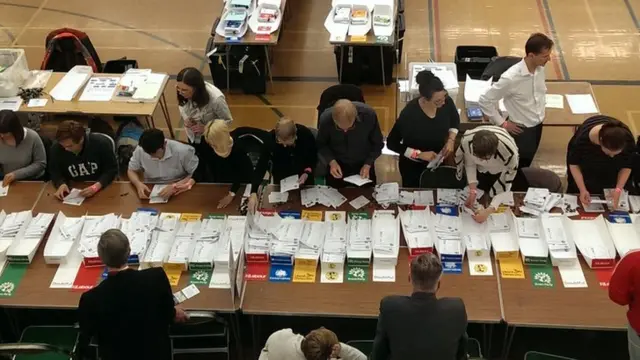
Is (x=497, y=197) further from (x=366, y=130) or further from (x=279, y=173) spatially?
(x=279, y=173)

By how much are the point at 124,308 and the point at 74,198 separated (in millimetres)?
1713

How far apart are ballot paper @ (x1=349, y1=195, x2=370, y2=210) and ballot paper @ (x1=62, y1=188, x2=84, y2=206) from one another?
81.4 inches

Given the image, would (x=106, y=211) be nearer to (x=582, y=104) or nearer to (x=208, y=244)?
(x=208, y=244)

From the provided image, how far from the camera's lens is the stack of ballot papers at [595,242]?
448cm

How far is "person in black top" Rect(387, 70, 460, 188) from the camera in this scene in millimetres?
5141

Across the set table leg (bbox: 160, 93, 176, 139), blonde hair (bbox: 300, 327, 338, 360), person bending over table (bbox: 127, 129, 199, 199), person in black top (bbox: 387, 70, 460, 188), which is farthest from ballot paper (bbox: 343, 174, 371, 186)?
table leg (bbox: 160, 93, 176, 139)

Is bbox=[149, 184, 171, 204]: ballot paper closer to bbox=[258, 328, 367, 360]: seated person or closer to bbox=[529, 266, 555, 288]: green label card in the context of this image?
bbox=[258, 328, 367, 360]: seated person

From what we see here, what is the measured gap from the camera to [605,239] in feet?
15.1

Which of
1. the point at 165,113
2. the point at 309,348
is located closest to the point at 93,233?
the point at 309,348

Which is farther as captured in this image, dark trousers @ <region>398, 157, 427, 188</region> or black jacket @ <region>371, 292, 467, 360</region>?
dark trousers @ <region>398, 157, 427, 188</region>

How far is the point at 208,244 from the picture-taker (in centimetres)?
471

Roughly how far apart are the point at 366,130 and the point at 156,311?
2147 mm

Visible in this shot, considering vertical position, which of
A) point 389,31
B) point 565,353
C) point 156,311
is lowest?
point 565,353

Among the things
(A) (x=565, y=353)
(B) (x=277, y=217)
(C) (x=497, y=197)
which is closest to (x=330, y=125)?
(B) (x=277, y=217)
